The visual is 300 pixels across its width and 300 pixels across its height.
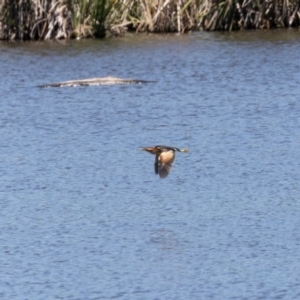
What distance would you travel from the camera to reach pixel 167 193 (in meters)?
11.4

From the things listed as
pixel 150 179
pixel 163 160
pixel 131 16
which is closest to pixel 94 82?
pixel 131 16

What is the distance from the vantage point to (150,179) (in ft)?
39.2

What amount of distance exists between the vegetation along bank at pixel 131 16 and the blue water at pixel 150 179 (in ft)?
3.03

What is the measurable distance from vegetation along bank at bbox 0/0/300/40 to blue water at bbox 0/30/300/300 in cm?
92

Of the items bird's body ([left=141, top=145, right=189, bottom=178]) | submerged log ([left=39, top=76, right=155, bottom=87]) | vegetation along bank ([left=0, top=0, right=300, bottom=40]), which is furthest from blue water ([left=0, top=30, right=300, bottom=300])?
vegetation along bank ([left=0, top=0, right=300, bottom=40])

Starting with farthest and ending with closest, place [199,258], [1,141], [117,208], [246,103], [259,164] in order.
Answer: [246,103] → [1,141] → [259,164] → [117,208] → [199,258]

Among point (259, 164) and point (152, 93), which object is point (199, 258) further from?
point (152, 93)

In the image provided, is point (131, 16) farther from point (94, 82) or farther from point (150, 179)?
point (150, 179)

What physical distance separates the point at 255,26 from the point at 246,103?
6820 mm

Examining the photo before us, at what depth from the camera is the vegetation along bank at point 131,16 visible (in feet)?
69.4

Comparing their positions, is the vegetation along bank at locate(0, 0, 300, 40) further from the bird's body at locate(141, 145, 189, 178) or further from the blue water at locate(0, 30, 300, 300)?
the bird's body at locate(141, 145, 189, 178)

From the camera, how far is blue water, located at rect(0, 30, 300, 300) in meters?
8.95

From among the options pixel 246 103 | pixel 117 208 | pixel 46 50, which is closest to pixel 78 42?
pixel 46 50

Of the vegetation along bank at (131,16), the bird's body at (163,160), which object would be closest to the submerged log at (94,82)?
the vegetation along bank at (131,16)
